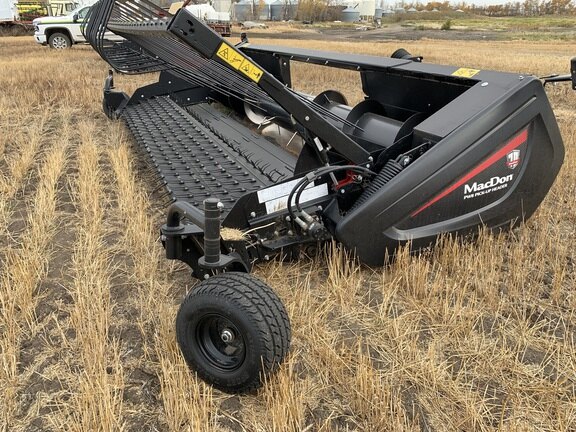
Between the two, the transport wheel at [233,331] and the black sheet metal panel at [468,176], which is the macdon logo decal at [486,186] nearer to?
the black sheet metal panel at [468,176]

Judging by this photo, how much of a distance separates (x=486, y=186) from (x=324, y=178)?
883 millimetres

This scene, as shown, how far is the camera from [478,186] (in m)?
2.85

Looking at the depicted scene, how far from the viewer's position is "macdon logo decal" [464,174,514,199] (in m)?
2.83

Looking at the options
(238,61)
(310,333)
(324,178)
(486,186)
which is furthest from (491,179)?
(238,61)

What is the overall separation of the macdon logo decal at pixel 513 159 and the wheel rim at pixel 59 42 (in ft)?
58.9

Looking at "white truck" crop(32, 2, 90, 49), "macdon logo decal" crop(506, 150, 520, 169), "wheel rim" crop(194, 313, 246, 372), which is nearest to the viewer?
"wheel rim" crop(194, 313, 246, 372)

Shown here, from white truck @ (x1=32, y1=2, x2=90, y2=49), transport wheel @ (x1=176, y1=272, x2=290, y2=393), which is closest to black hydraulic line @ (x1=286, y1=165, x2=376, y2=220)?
transport wheel @ (x1=176, y1=272, x2=290, y2=393)

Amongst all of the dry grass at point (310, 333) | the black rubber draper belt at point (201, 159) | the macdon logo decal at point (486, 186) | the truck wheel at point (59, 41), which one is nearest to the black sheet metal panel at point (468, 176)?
the macdon logo decal at point (486, 186)

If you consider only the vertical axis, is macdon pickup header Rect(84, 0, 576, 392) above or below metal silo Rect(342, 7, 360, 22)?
above

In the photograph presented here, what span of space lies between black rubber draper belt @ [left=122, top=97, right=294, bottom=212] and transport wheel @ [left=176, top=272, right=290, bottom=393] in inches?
38.0

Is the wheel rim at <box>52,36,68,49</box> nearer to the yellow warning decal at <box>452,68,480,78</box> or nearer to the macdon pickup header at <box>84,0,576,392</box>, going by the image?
the macdon pickup header at <box>84,0,576,392</box>

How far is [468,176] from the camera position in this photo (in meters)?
2.78

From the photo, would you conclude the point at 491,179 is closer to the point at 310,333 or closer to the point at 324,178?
the point at 324,178

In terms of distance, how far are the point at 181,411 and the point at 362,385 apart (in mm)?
648
